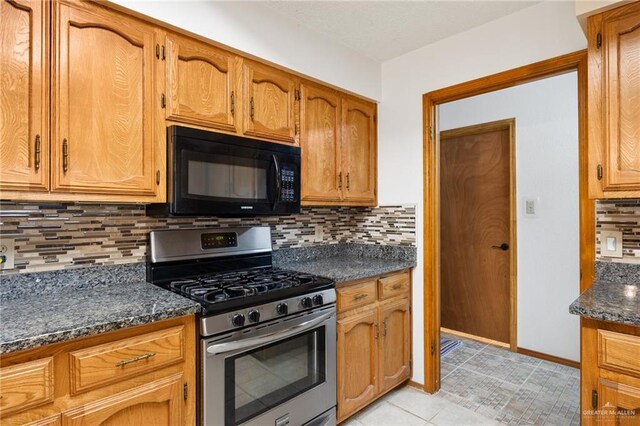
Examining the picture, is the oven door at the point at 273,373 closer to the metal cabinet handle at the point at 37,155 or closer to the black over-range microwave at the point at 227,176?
the black over-range microwave at the point at 227,176

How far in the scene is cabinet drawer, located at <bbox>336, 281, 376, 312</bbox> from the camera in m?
1.95

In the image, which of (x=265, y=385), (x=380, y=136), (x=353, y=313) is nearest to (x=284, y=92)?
(x=380, y=136)

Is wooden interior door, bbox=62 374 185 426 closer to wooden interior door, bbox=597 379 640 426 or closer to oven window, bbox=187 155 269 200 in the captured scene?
oven window, bbox=187 155 269 200

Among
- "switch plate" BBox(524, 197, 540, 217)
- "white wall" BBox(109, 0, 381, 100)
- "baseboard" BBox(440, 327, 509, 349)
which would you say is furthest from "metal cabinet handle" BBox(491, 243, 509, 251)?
"white wall" BBox(109, 0, 381, 100)

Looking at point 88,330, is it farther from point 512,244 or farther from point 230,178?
point 512,244

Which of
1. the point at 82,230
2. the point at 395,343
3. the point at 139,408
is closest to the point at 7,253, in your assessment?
the point at 82,230

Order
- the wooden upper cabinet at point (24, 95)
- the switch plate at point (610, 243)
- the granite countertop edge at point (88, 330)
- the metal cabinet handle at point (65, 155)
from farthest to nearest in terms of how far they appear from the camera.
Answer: the switch plate at point (610, 243), the metal cabinet handle at point (65, 155), the wooden upper cabinet at point (24, 95), the granite countertop edge at point (88, 330)

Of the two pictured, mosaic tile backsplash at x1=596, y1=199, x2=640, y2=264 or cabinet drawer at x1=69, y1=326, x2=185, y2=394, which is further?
mosaic tile backsplash at x1=596, y1=199, x2=640, y2=264

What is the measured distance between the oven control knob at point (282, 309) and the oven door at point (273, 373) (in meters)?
0.05

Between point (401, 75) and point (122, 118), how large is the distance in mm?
1883

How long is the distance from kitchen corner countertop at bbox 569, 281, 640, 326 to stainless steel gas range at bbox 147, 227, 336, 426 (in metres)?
1.08

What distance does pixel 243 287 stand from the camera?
5.36 feet

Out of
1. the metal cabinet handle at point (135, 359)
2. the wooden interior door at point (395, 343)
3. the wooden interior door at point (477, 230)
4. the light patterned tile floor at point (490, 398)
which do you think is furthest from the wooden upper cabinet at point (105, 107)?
the wooden interior door at point (477, 230)

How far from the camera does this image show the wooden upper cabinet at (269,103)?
191cm
